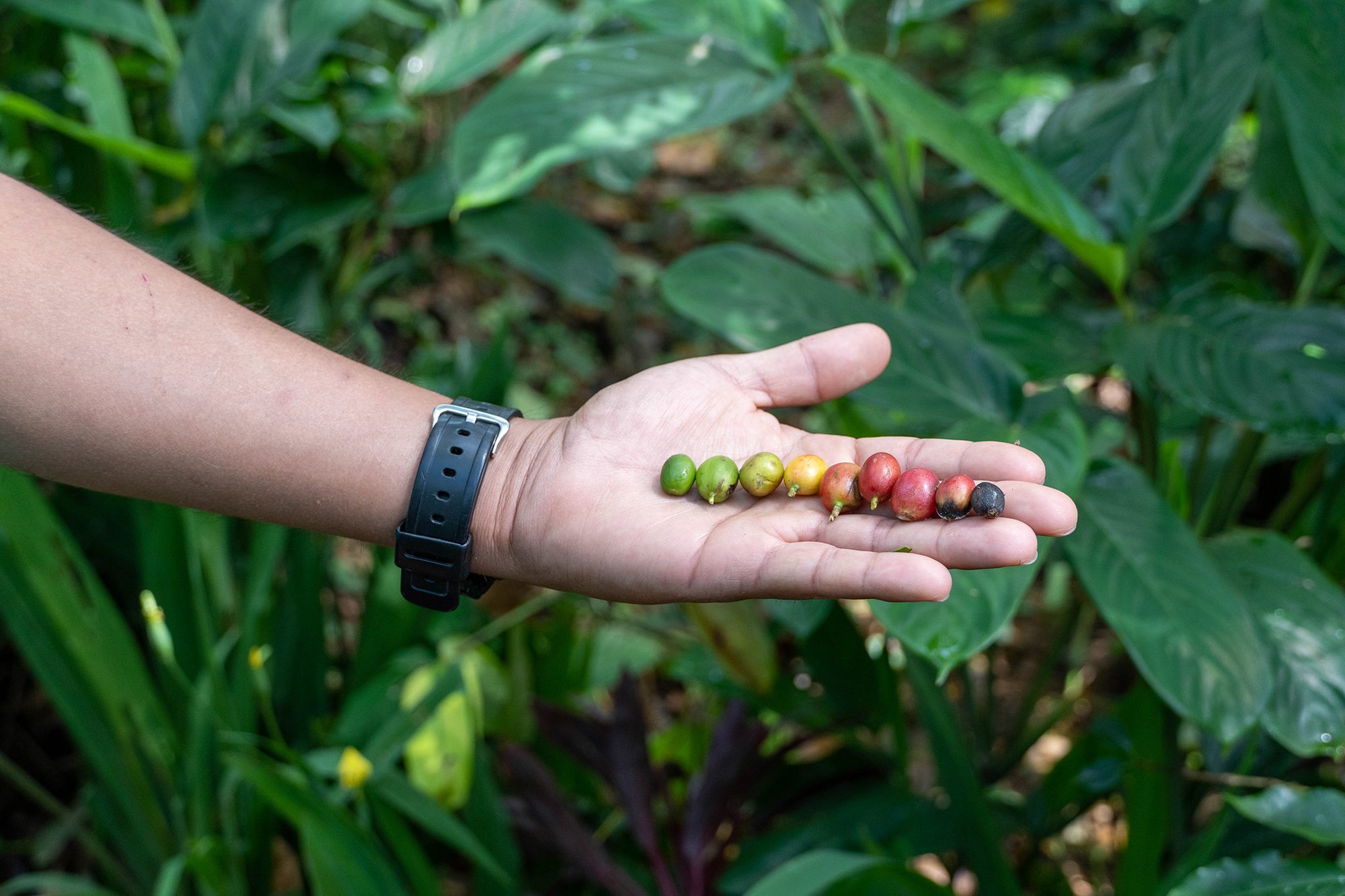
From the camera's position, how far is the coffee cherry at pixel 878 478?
35.3 inches

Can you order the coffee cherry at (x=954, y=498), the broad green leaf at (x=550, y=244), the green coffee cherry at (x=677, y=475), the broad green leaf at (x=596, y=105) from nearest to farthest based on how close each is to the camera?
the coffee cherry at (x=954, y=498), the green coffee cherry at (x=677, y=475), the broad green leaf at (x=596, y=105), the broad green leaf at (x=550, y=244)

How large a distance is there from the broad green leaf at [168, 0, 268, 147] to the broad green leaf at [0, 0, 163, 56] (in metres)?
0.09

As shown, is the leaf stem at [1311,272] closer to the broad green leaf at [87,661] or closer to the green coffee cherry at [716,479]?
the green coffee cherry at [716,479]

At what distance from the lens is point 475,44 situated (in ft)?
4.81

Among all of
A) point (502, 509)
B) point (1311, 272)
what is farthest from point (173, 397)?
point (1311, 272)

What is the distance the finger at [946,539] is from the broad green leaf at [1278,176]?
66cm

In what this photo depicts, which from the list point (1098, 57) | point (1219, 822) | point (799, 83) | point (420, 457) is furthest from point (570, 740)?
point (799, 83)

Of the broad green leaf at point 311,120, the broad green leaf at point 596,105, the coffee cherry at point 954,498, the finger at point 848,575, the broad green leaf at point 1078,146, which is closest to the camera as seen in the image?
the finger at point 848,575

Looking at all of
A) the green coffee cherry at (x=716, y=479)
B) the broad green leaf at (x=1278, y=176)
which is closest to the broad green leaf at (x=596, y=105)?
the green coffee cherry at (x=716, y=479)

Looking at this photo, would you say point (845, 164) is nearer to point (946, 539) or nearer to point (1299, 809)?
point (946, 539)

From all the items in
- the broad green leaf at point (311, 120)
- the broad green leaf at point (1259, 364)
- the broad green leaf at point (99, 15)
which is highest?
the broad green leaf at point (99, 15)

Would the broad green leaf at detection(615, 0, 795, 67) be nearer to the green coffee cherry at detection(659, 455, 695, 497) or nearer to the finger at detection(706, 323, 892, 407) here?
the finger at detection(706, 323, 892, 407)

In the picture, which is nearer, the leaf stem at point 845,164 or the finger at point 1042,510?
the finger at point 1042,510

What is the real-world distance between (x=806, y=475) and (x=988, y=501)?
0.64 feet
